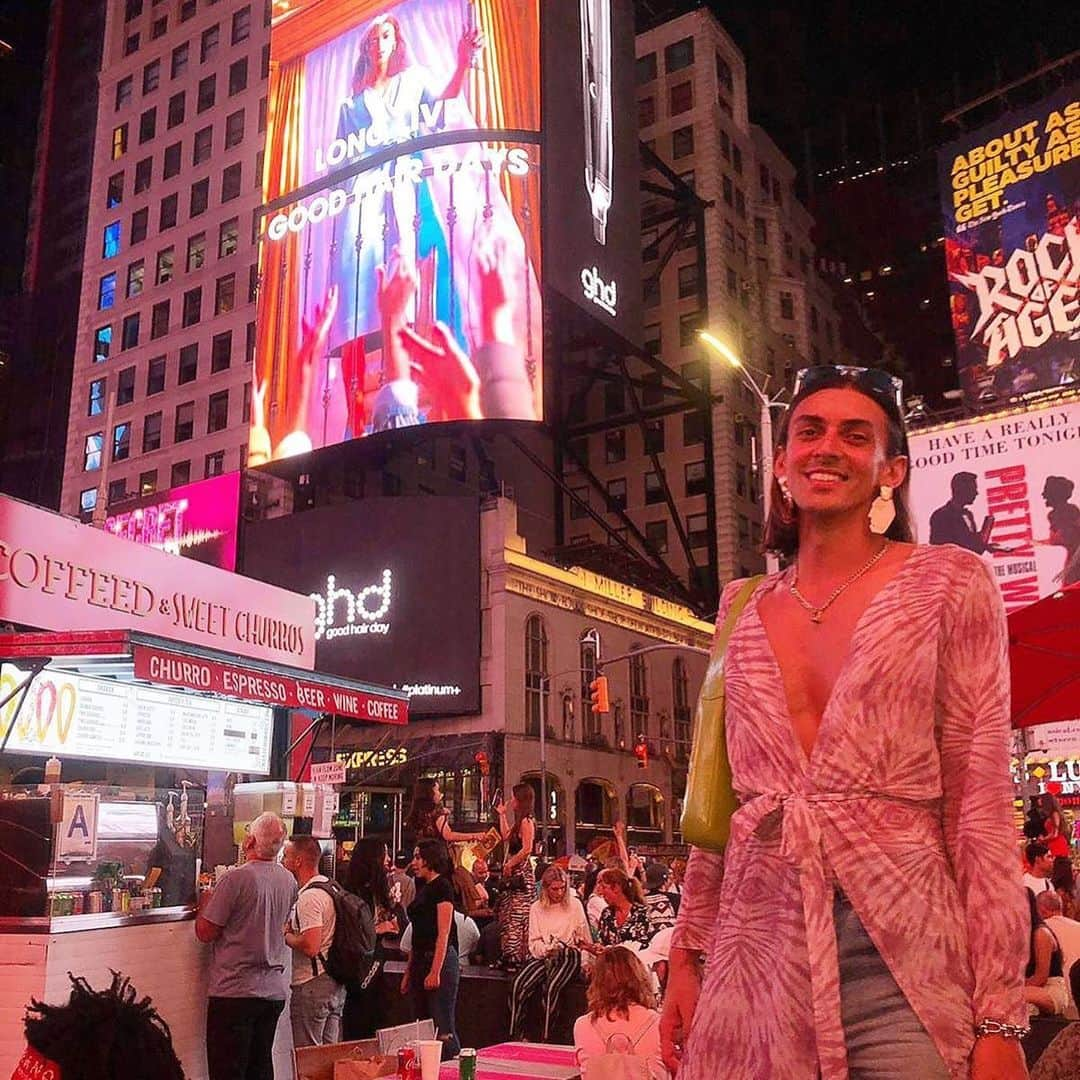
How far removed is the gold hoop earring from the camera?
2.37 metres

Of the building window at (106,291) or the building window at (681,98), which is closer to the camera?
the building window at (681,98)

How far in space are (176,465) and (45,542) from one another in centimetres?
4221

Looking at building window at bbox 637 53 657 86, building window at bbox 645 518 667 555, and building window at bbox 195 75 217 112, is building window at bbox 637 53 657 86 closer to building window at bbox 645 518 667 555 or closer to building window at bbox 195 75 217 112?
building window at bbox 195 75 217 112

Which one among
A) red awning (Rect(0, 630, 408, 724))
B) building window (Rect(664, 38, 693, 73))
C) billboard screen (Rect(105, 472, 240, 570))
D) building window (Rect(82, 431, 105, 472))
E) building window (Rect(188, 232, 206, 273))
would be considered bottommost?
red awning (Rect(0, 630, 408, 724))

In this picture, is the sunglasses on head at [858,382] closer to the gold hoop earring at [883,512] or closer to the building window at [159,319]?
the gold hoop earring at [883,512]

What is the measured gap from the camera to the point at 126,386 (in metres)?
55.6

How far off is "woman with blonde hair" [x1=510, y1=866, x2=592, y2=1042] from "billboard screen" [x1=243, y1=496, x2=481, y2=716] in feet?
82.0

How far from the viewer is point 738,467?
174ft

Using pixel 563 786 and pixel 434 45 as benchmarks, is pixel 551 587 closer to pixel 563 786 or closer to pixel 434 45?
pixel 563 786

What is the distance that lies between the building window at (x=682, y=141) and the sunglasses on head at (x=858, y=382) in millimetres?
58495

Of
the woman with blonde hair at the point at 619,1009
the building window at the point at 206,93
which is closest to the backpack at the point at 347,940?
the woman with blonde hair at the point at 619,1009

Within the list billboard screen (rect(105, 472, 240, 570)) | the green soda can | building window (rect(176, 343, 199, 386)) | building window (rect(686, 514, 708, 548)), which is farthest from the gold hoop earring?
building window (rect(176, 343, 199, 386))

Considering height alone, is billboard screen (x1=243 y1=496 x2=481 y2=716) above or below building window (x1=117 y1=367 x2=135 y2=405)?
below

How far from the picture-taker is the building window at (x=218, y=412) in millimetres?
50906
